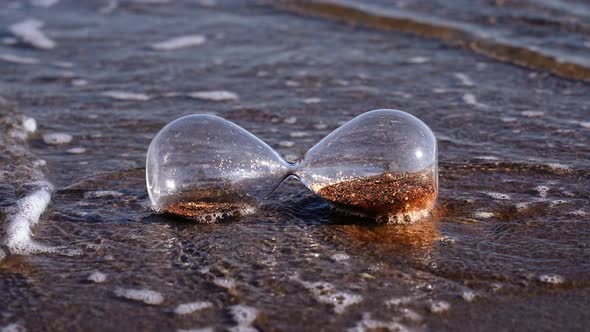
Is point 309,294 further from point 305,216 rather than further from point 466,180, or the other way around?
point 466,180

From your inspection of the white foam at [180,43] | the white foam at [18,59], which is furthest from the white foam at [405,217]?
the white foam at [18,59]

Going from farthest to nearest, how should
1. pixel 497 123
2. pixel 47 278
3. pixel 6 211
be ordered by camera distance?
pixel 497 123 → pixel 6 211 → pixel 47 278

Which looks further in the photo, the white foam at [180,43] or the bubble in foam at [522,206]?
the white foam at [180,43]

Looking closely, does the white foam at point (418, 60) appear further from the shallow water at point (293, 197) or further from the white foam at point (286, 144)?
the white foam at point (286, 144)

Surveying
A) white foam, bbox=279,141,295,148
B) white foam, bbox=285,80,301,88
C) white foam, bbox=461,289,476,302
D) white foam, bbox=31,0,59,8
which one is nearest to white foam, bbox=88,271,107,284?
white foam, bbox=461,289,476,302

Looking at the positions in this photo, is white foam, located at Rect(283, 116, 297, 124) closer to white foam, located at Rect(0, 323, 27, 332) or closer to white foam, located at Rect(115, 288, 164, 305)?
white foam, located at Rect(115, 288, 164, 305)

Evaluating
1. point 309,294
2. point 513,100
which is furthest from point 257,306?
point 513,100
